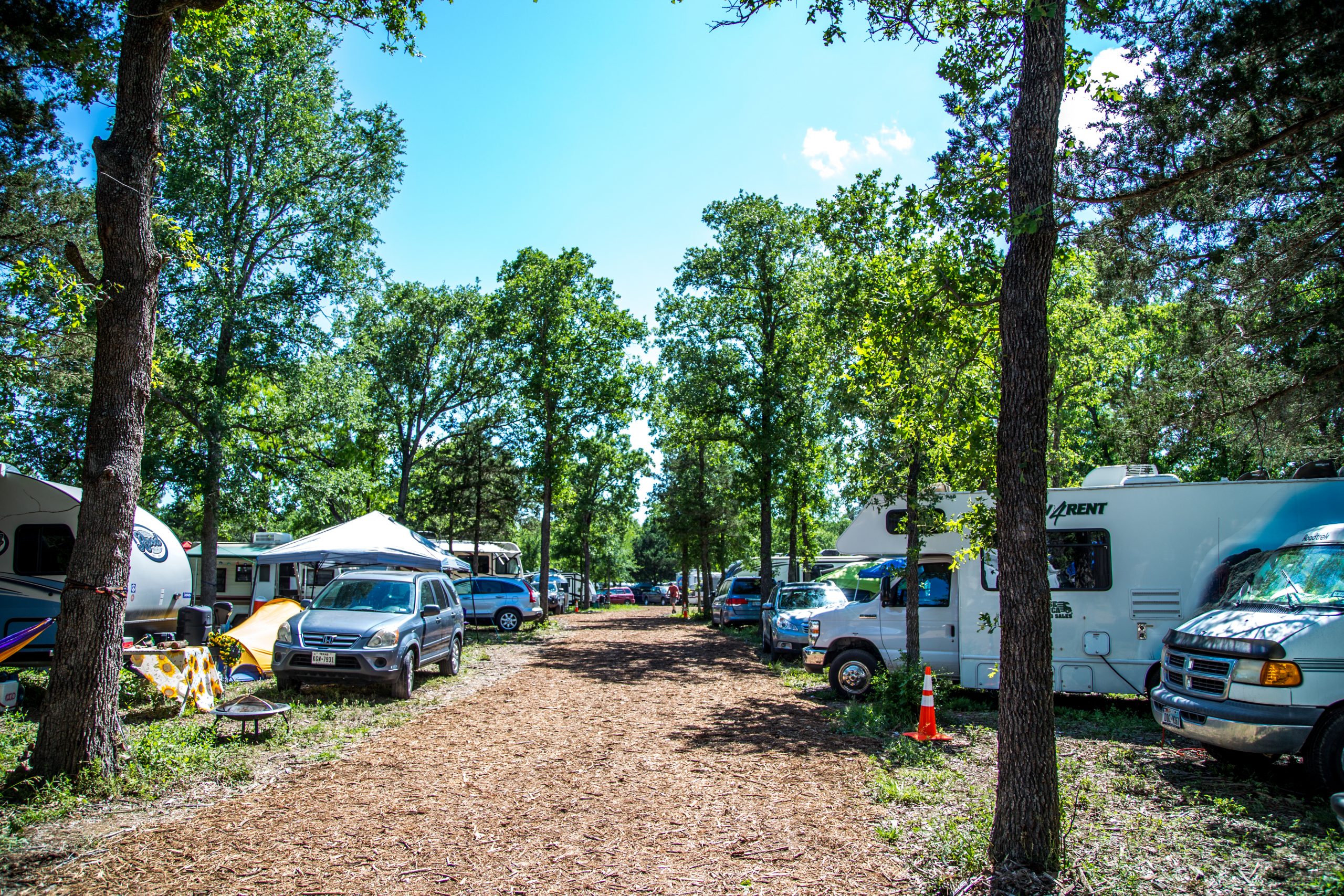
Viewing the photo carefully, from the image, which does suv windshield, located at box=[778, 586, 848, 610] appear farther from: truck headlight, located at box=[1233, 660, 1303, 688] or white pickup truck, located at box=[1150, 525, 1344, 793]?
truck headlight, located at box=[1233, 660, 1303, 688]

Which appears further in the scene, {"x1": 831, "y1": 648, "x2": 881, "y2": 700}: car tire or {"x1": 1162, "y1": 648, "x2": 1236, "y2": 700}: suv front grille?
{"x1": 831, "y1": 648, "x2": 881, "y2": 700}: car tire

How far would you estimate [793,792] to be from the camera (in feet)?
21.4

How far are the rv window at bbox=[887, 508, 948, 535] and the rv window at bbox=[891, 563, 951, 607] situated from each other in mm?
674

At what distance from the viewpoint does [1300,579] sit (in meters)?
7.37

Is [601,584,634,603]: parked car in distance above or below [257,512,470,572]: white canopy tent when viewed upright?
below

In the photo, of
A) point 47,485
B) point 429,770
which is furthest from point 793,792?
point 47,485

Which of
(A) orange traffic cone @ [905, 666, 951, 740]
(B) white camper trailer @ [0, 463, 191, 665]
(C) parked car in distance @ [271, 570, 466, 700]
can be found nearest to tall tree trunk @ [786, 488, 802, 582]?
(C) parked car in distance @ [271, 570, 466, 700]

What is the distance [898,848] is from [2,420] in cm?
2397

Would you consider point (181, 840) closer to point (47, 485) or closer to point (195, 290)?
point (47, 485)

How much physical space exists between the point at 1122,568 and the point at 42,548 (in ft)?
52.7

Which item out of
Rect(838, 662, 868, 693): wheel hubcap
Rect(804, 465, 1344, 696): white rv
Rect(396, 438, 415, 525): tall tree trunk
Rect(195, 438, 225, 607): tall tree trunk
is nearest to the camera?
Rect(804, 465, 1344, 696): white rv

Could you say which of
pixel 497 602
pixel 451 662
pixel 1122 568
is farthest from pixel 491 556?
pixel 1122 568

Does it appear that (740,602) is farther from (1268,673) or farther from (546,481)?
(1268,673)

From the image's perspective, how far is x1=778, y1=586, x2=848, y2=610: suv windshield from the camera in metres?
17.1
